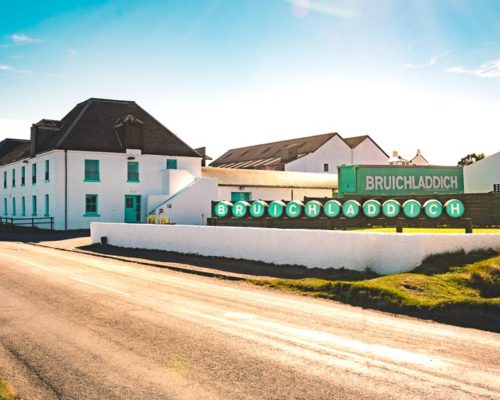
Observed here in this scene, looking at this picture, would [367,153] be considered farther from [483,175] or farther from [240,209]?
[240,209]

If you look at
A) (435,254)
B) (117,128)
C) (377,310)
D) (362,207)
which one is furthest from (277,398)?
(117,128)

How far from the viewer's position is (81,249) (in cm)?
2678

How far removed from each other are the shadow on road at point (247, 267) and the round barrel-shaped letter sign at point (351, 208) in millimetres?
6828

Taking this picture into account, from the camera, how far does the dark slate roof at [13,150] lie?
5403 centimetres

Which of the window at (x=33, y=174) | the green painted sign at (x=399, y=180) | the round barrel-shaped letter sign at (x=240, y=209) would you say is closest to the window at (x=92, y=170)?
the window at (x=33, y=174)

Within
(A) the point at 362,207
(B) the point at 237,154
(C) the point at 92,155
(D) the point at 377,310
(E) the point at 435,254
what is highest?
(B) the point at 237,154

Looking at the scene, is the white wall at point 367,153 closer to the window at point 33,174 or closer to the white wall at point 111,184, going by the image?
the white wall at point 111,184

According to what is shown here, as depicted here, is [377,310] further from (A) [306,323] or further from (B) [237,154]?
(B) [237,154]

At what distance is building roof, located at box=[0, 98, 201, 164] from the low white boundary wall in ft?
76.4

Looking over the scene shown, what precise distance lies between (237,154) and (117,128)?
46.3 m

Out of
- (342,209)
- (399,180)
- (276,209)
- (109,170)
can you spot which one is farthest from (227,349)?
(109,170)

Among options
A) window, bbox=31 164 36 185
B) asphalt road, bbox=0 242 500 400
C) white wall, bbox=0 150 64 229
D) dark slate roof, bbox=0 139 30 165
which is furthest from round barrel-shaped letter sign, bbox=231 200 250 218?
dark slate roof, bbox=0 139 30 165

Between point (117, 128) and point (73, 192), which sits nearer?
point (73, 192)

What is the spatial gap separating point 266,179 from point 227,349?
45.6 meters
